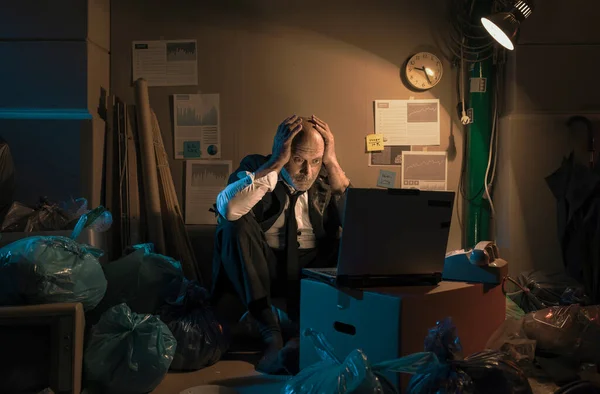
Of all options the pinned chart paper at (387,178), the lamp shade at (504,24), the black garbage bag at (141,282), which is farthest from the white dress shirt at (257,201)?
the lamp shade at (504,24)

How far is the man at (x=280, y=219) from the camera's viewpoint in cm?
212

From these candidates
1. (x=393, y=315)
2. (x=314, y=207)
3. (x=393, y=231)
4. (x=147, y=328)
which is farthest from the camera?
(x=314, y=207)

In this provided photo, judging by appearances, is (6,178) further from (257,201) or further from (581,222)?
(581,222)

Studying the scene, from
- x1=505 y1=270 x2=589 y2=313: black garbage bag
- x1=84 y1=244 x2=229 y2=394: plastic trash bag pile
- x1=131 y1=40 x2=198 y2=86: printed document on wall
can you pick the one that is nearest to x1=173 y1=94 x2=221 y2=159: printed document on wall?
x1=131 y1=40 x2=198 y2=86: printed document on wall

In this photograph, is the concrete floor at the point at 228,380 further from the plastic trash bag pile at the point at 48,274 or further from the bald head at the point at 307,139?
the bald head at the point at 307,139

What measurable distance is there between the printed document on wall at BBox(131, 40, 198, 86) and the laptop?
5.69 ft

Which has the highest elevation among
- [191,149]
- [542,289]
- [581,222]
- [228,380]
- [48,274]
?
[191,149]

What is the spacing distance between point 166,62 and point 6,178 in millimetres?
1066

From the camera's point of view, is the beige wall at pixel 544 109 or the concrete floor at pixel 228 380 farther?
the beige wall at pixel 544 109

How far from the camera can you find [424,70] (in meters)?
2.91

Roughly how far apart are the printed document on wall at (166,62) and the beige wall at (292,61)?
0.12ft

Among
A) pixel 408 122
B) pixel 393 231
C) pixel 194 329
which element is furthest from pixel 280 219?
pixel 408 122

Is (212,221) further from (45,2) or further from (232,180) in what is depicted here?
(45,2)

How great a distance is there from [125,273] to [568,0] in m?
2.59
